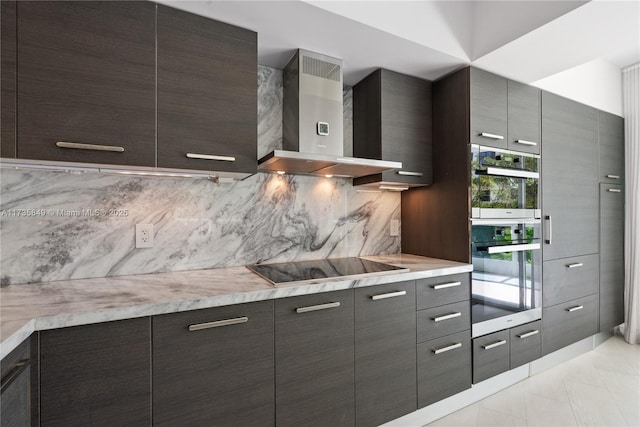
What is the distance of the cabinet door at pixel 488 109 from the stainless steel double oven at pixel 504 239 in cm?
7

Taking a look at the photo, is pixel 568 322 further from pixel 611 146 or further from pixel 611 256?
pixel 611 146

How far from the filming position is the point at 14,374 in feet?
2.85

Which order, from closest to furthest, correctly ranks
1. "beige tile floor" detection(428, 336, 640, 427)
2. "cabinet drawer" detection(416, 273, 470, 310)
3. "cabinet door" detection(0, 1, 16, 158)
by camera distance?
"cabinet door" detection(0, 1, 16, 158) < "cabinet drawer" detection(416, 273, 470, 310) < "beige tile floor" detection(428, 336, 640, 427)

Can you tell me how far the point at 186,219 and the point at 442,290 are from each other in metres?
1.55

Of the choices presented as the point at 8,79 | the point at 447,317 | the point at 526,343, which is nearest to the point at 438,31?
the point at 447,317

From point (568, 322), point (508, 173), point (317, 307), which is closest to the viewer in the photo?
point (317, 307)

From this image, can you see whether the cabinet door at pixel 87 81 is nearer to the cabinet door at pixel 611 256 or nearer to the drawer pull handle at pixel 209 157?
the drawer pull handle at pixel 209 157

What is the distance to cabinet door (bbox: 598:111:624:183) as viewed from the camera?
110 inches

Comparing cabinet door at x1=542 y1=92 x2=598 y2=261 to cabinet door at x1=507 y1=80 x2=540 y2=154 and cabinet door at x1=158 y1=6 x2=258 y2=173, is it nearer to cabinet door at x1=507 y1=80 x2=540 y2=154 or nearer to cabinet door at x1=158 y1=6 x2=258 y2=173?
cabinet door at x1=507 y1=80 x2=540 y2=154

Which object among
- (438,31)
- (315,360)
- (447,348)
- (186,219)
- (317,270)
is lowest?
(447,348)

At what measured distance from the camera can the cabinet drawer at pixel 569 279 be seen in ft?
7.79

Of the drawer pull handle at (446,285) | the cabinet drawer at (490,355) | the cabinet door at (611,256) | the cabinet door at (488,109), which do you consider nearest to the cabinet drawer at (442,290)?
the drawer pull handle at (446,285)

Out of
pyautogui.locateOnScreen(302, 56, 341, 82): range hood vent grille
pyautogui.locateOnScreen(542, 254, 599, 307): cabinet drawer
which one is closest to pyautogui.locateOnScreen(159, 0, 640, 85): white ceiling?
pyautogui.locateOnScreen(302, 56, 341, 82): range hood vent grille

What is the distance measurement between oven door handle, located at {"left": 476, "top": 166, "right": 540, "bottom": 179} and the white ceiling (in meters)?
0.67
